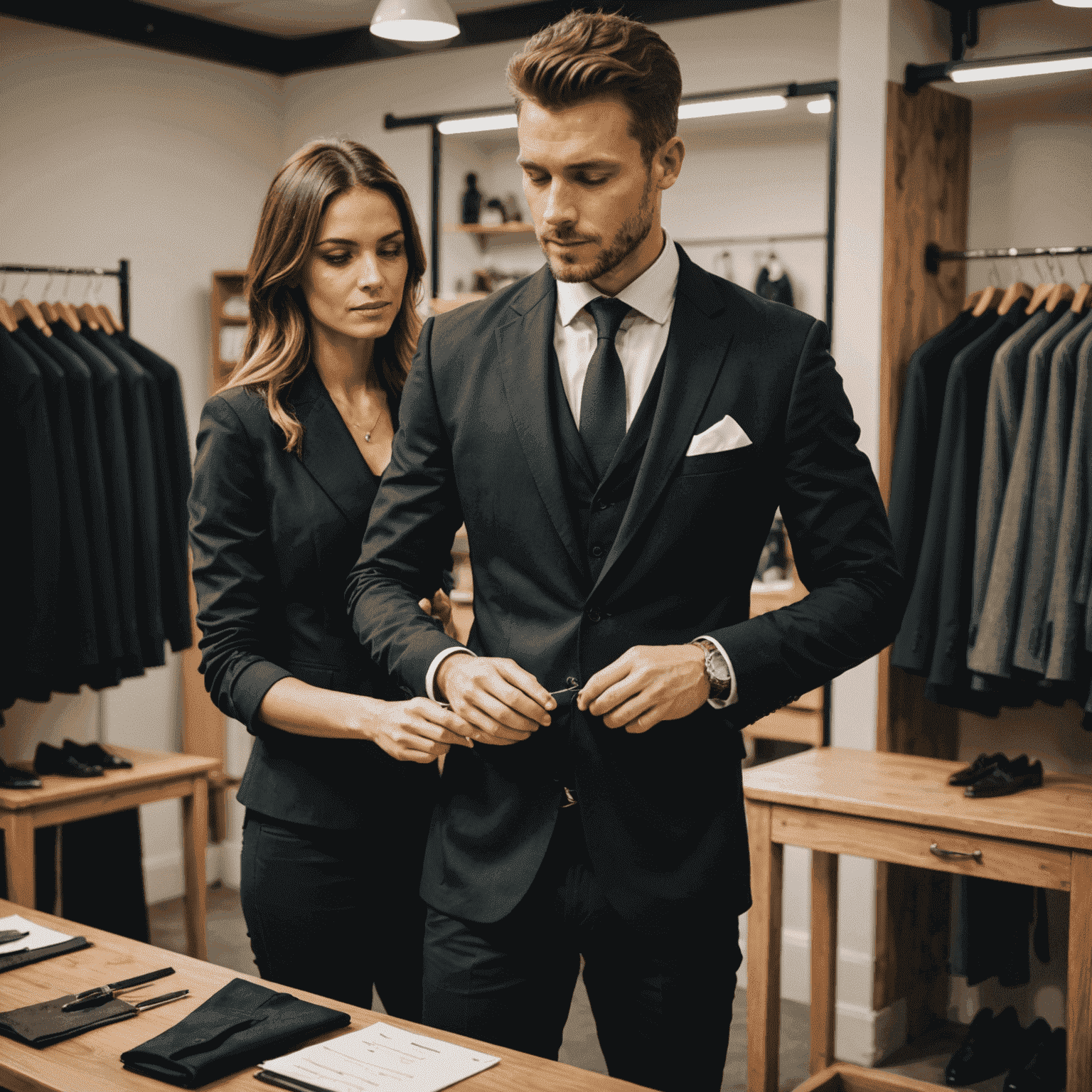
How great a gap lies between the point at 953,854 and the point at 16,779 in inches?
94.2

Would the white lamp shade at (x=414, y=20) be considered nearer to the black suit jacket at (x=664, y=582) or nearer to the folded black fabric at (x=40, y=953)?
the black suit jacket at (x=664, y=582)

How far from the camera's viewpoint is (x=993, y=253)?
11.7 feet

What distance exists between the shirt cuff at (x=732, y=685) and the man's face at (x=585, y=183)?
425 mm

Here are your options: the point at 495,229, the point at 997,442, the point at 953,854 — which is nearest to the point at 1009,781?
the point at 953,854

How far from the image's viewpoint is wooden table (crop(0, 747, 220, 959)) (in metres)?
3.37

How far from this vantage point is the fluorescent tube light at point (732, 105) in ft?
12.3

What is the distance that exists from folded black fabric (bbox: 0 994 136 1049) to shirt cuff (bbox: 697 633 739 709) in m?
0.82

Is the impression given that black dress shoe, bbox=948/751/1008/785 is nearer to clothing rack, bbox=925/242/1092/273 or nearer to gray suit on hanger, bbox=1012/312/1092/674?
gray suit on hanger, bbox=1012/312/1092/674

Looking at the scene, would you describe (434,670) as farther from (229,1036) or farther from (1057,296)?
(1057,296)

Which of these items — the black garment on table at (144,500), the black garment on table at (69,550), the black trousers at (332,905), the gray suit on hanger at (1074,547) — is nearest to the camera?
the black trousers at (332,905)

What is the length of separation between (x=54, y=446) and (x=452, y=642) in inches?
105

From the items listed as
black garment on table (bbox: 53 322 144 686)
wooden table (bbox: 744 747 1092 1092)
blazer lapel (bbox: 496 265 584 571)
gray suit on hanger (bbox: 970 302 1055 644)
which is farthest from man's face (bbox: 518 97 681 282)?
black garment on table (bbox: 53 322 144 686)

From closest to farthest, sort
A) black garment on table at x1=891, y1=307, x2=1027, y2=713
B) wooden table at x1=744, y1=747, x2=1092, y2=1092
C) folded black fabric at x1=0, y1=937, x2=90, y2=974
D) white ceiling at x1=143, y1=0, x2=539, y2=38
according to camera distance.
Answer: folded black fabric at x1=0, y1=937, x2=90, y2=974
wooden table at x1=744, y1=747, x2=1092, y2=1092
black garment on table at x1=891, y1=307, x2=1027, y2=713
white ceiling at x1=143, y1=0, x2=539, y2=38

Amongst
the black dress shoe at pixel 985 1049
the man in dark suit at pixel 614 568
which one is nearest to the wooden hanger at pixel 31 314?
the man in dark suit at pixel 614 568
